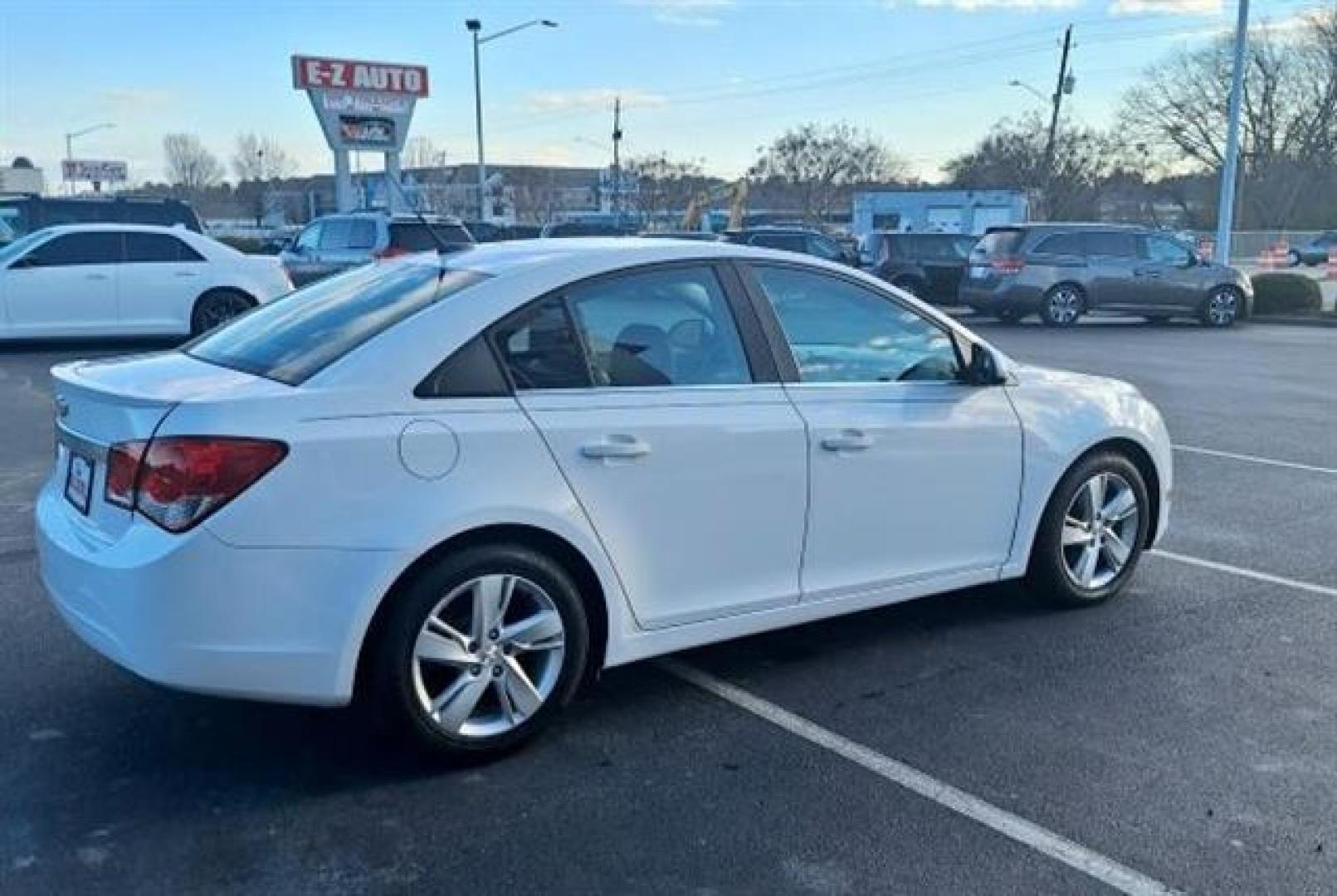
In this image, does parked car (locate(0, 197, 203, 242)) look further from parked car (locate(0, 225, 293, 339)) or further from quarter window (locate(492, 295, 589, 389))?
quarter window (locate(492, 295, 589, 389))

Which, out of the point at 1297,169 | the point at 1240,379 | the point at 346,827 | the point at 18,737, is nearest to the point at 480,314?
the point at 346,827

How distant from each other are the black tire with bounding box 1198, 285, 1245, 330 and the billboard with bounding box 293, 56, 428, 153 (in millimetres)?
22563

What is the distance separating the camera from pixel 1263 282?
23.3 meters

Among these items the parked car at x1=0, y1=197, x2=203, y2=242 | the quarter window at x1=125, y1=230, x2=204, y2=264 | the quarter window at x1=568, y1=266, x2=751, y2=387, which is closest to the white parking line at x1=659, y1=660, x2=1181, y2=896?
the quarter window at x1=568, y1=266, x2=751, y2=387

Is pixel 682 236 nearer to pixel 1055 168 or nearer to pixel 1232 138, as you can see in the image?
pixel 1232 138

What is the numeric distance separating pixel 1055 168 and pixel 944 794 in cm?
5392

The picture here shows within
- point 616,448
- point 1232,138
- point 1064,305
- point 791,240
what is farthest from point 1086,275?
point 616,448

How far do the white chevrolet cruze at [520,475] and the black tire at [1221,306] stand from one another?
18278 millimetres

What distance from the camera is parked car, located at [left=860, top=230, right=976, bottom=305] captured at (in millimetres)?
23516

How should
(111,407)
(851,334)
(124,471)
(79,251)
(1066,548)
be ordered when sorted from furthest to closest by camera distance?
1. (79,251)
2. (1066,548)
3. (851,334)
4. (111,407)
5. (124,471)

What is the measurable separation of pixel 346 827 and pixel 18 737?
1.30 metres

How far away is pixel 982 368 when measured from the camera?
4707mm

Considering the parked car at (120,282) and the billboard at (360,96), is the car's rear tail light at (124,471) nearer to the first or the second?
the parked car at (120,282)

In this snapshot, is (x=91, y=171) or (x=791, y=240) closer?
(x=791, y=240)
